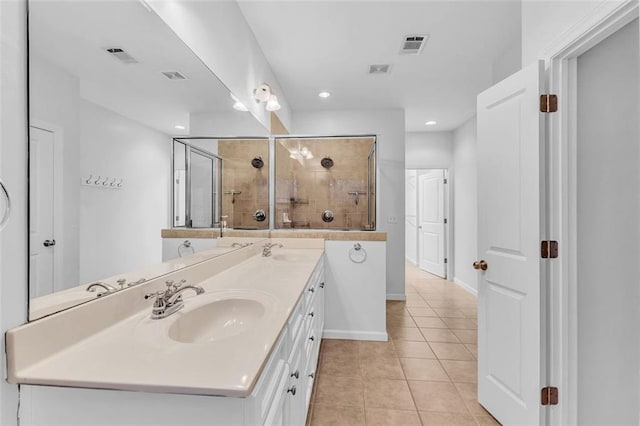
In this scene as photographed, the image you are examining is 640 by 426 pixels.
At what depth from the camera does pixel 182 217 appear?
1565 mm

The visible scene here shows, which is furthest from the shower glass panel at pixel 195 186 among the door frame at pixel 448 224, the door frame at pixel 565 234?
the door frame at pixel 448 224

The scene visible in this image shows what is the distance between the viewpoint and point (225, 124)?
6.77 feet

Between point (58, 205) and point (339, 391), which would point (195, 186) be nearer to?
point (58, 205)

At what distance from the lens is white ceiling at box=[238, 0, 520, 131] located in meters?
2.18

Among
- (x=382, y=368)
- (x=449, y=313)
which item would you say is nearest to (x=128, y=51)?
(x=382, y=368)

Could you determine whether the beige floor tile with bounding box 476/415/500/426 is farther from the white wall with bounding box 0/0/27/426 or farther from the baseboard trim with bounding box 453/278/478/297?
the baseboard trim with bounding box 453/278/478/297

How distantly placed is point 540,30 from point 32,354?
2.49 metres

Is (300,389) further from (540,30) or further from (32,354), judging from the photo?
(540,30)

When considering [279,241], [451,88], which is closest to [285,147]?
[279,241]

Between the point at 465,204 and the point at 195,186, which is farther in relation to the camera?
the point at 465,204

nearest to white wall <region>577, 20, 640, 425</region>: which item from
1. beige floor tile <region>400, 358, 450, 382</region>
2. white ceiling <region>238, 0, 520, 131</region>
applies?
beige floor tile <region>400, 358, 450, 382</region>

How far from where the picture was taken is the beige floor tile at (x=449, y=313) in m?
3.60

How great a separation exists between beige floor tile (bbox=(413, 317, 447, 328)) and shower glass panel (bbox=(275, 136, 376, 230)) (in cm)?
122

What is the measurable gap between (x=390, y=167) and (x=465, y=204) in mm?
1509
